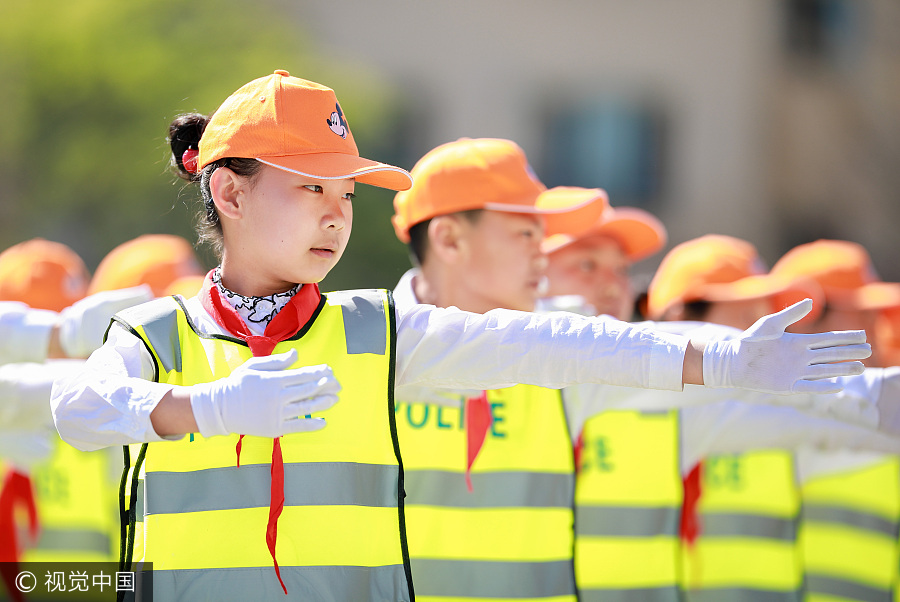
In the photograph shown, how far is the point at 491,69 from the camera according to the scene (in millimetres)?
14656

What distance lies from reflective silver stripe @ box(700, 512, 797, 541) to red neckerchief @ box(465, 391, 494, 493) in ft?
5.11

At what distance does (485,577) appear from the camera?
10.00 ft

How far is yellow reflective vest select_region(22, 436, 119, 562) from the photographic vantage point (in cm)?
459

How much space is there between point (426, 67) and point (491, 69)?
93cm

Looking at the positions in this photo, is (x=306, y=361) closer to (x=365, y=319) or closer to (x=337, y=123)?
(x=365, y=319)

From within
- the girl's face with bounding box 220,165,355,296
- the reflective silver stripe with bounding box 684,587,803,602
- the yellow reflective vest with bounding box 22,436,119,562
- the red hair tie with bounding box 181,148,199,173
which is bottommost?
the reflective silver stripe with bounding box 684,587,803,602

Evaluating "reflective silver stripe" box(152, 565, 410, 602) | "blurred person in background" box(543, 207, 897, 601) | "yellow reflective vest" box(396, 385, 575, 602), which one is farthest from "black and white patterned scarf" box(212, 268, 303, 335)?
"blurred person in background" box(543, 207, 897, 601)

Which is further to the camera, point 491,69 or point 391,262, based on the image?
point 491,69

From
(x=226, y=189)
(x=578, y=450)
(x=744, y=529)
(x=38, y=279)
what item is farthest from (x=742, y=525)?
(x=38, y=279)

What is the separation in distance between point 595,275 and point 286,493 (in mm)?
2839

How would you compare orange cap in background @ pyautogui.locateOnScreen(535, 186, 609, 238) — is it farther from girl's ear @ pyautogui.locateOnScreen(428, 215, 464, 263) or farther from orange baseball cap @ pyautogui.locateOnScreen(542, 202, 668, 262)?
girl's ear @ pyautogui.locateOnScreen(428, 215, 464, 263)

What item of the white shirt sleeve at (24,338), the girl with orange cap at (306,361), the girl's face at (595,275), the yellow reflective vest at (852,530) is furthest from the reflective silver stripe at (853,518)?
the white shirt sleeve at (24,338)

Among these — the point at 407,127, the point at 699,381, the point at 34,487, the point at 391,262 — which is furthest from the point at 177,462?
the point at 407,127

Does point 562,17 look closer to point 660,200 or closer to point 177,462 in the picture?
point 660,200
